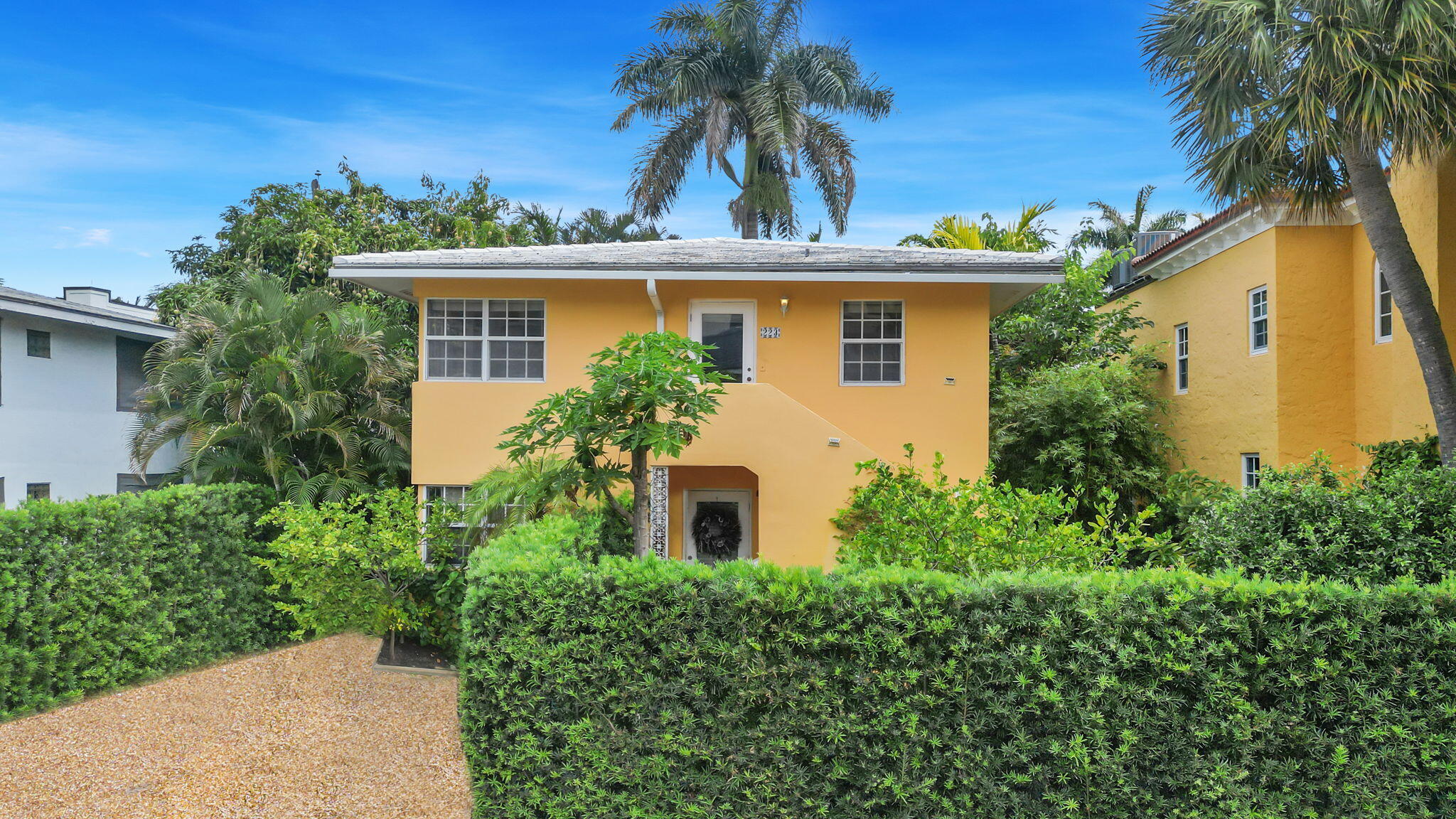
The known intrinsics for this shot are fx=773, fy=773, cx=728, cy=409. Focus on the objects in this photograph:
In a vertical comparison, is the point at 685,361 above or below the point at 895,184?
below

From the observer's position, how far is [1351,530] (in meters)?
7.45

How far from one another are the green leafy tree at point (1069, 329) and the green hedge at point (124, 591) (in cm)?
1562

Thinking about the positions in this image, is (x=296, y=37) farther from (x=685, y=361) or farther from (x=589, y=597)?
(x=589, y=597)

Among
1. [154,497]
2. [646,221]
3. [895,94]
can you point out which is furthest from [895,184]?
[154,497]

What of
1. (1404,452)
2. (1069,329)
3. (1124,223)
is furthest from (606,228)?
(1124,223)

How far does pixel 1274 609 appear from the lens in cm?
431

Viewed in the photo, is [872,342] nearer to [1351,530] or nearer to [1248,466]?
[1351,530]

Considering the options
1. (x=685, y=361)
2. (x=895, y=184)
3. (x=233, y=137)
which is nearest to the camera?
(x=685, y=361)

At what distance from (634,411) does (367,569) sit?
468 centimetres

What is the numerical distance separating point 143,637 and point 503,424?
508 cm

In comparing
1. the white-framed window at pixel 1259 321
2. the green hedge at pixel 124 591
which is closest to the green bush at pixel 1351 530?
the white-framed window at pixel 1259 321

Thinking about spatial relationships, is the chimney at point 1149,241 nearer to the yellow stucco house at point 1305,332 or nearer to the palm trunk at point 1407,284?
the yellow stucco house at point 1305,332

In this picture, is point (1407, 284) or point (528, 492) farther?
point (1407, 284)

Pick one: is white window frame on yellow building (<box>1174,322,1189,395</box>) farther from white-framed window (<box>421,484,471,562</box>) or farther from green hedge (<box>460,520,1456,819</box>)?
white-framed window (<box>421,484,471,562</box>)
